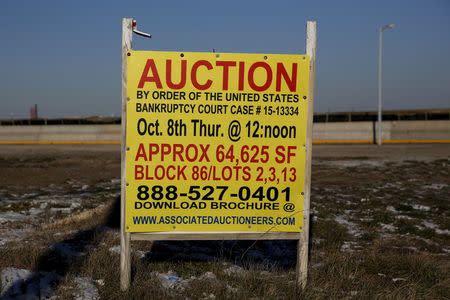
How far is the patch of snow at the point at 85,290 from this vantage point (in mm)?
4180

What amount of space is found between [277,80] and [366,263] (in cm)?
235

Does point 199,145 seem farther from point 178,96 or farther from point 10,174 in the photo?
point 10,174

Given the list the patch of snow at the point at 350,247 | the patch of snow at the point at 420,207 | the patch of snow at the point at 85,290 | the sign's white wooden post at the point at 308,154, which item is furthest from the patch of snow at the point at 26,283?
the patch of snow at the point at 420,207

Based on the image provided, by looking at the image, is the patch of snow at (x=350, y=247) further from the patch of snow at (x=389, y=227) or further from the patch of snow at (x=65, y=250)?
the patch of snow at (x=65, y=250)

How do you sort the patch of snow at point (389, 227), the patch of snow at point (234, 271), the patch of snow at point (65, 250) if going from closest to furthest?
1. the patch of snow at point (234, 271)
2. the patch of snow at point (65, 250)
3. the patch of snow at point (389, 227)

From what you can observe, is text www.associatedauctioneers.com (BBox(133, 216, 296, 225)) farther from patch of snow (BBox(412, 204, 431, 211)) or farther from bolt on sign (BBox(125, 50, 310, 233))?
patch of snow (BBox(412, 204, 431, 211))

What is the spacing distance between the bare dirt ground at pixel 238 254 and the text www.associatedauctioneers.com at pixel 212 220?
0.53 metres

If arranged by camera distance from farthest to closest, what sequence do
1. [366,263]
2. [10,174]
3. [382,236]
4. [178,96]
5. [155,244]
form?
[10,174] < [382,236] < [155,244] < [366,263] < [178,96]

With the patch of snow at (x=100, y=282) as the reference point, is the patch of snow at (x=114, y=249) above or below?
below

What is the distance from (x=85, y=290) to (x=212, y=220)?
1.21 meters

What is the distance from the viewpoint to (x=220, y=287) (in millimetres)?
4383

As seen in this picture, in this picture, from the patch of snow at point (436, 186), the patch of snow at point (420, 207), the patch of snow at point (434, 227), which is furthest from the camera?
the patch of snow at point (436, 186)

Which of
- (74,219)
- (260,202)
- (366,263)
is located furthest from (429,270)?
(74,219)

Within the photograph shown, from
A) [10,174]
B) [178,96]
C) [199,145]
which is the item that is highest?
[178,96]
